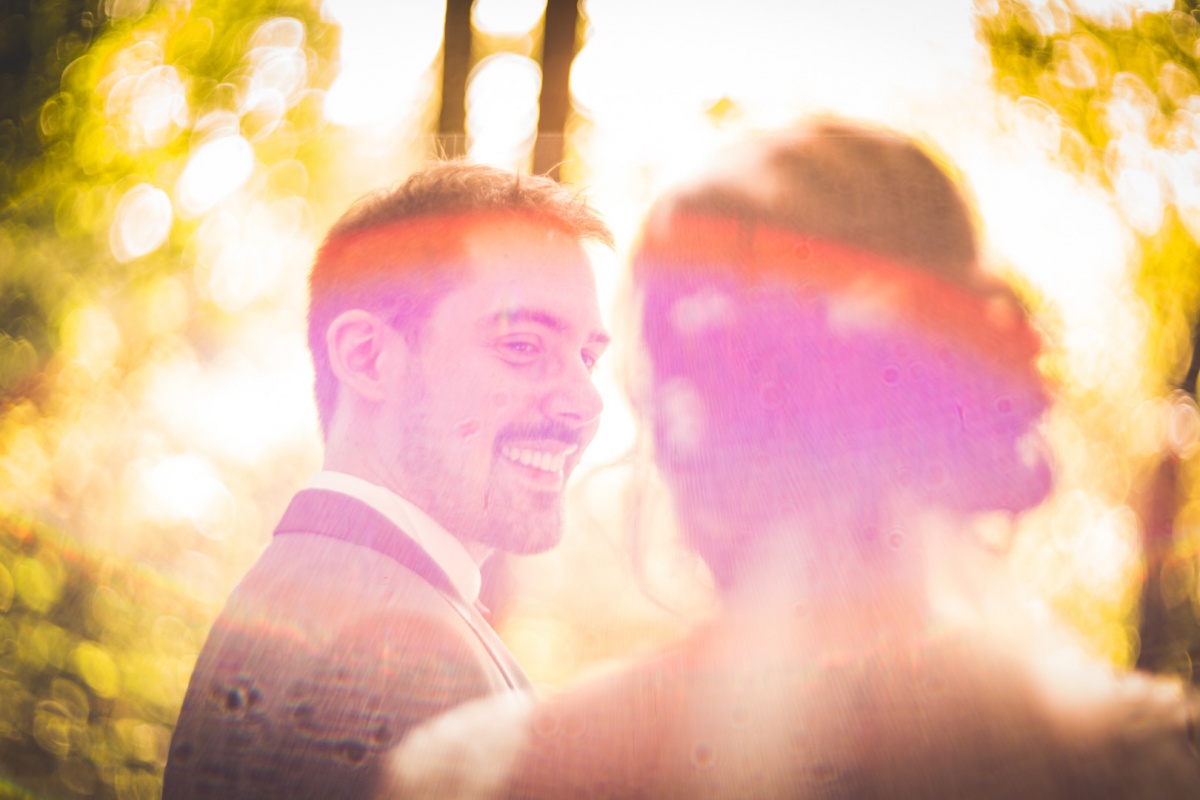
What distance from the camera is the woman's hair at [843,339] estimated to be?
2.86ft

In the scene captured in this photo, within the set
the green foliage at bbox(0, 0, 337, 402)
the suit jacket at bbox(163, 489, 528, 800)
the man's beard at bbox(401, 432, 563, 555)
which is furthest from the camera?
the green foliage at bbox(0, 0, 337, 402)

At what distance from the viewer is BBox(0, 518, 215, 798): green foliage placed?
4.40 ft

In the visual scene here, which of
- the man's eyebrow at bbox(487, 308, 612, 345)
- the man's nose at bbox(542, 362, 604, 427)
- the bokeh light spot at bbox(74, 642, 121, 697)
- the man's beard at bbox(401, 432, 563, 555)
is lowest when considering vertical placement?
the bokeh light spot at bbox(74, 642, 121, 697)

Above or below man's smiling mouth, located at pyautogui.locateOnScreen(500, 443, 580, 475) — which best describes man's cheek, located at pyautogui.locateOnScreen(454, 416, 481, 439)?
above

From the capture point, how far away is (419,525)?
1.07 meters

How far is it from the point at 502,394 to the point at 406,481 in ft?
0.57

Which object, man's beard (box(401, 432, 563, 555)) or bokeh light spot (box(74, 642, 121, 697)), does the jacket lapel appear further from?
bokeh light spot (box(74, 642, 121, 697))

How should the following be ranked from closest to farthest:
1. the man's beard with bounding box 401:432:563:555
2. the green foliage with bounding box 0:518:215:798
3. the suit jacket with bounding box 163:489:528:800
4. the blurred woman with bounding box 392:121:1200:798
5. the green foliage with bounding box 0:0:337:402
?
the blurred woman with bounding box 392:121:1200:798, the suit jacket with bounding box 163:489:528:800, the man's beard with bounding box 401:432:563:555, the green foliage with bounding box 0:518:215:798, the green foliage with bounding box 0:0:337:402

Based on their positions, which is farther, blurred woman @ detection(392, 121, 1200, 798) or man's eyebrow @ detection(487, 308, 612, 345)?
man's eyebrow @ detection(487, 308, 612, 345)

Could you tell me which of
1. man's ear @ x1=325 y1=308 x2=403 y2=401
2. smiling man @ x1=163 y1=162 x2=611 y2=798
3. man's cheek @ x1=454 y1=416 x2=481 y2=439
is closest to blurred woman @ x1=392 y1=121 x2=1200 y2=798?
smiling man @ x1=163 y1=162 x2=611 y2=798

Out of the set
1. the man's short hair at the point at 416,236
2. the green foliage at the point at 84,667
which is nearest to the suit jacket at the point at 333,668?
the man's short hair at the point at 416,236

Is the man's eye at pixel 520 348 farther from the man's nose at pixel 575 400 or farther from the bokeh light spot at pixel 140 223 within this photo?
the bokeh light spot at pixel 140 223

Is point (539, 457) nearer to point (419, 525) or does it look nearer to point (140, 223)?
point (419, 525)

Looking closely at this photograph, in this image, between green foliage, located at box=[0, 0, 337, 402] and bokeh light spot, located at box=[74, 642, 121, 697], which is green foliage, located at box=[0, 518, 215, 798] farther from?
green foliage, located at box=[0, 0, 337, 402]
